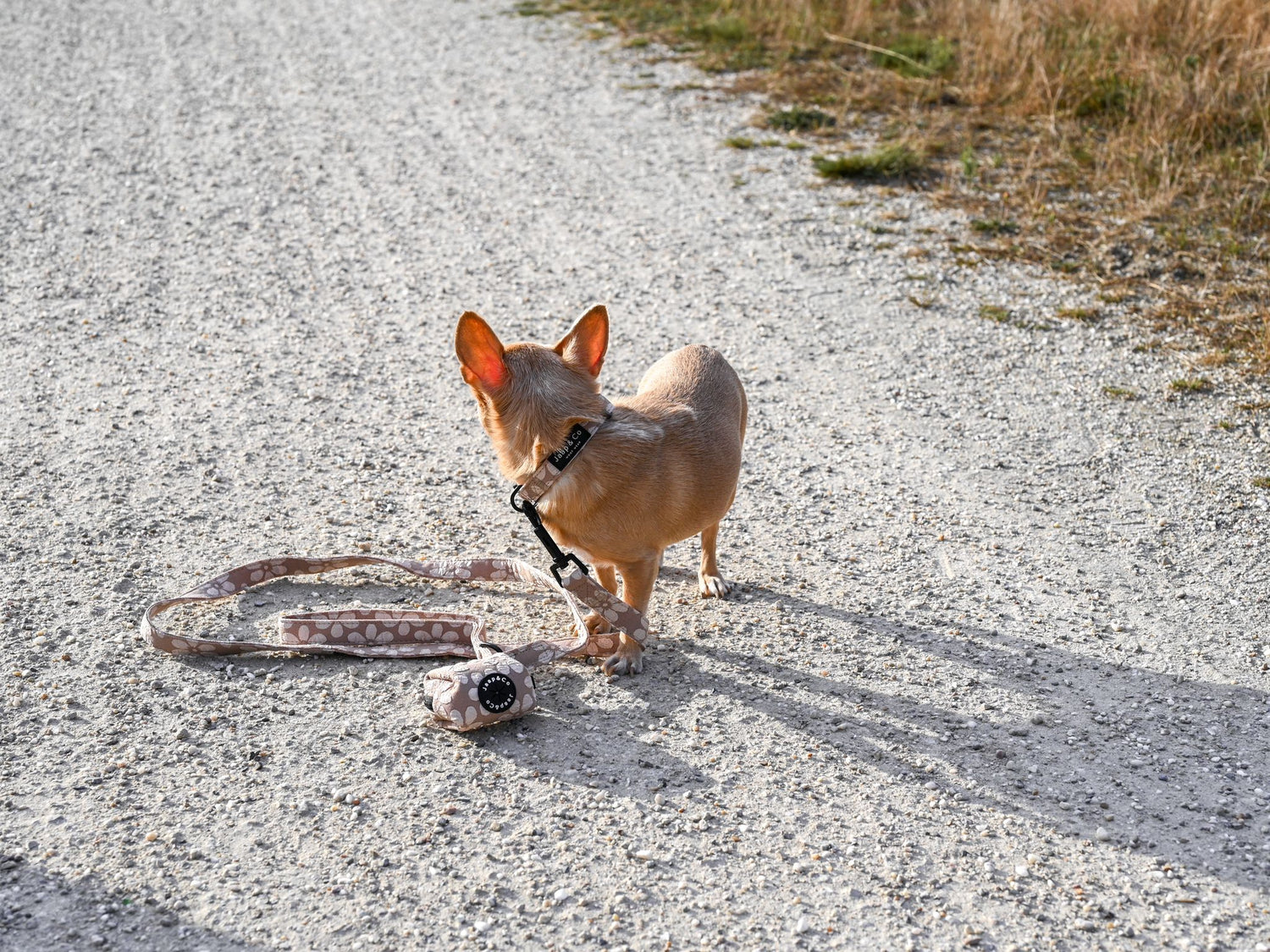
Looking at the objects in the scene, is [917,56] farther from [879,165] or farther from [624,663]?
[624,663]

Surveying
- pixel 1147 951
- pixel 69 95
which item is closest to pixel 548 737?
pixel 1147 951

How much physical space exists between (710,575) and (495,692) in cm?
123

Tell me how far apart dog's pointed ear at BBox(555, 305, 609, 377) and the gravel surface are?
1.12 meters

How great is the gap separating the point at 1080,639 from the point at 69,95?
10230 mm

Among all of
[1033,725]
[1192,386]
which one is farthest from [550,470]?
[1192,386]

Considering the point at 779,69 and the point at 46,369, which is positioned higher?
the point at 779,69

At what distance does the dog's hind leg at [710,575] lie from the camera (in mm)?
4703

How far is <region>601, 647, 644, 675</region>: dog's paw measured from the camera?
423 cm

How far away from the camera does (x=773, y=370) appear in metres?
6.53

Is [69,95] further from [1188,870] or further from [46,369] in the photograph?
[1188,870]

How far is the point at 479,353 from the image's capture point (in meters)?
3.76

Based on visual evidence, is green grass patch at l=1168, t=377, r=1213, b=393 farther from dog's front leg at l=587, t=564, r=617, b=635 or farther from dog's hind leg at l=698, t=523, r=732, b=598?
dog's front leg at l=587, t=564, r=617, b=635

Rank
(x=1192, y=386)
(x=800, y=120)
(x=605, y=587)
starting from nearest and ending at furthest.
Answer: (x=605, y=587), (x=1192, y=386), (x=800, y=120)

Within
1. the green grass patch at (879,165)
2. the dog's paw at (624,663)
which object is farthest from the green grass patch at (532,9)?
the dog's paw at (624,663)
